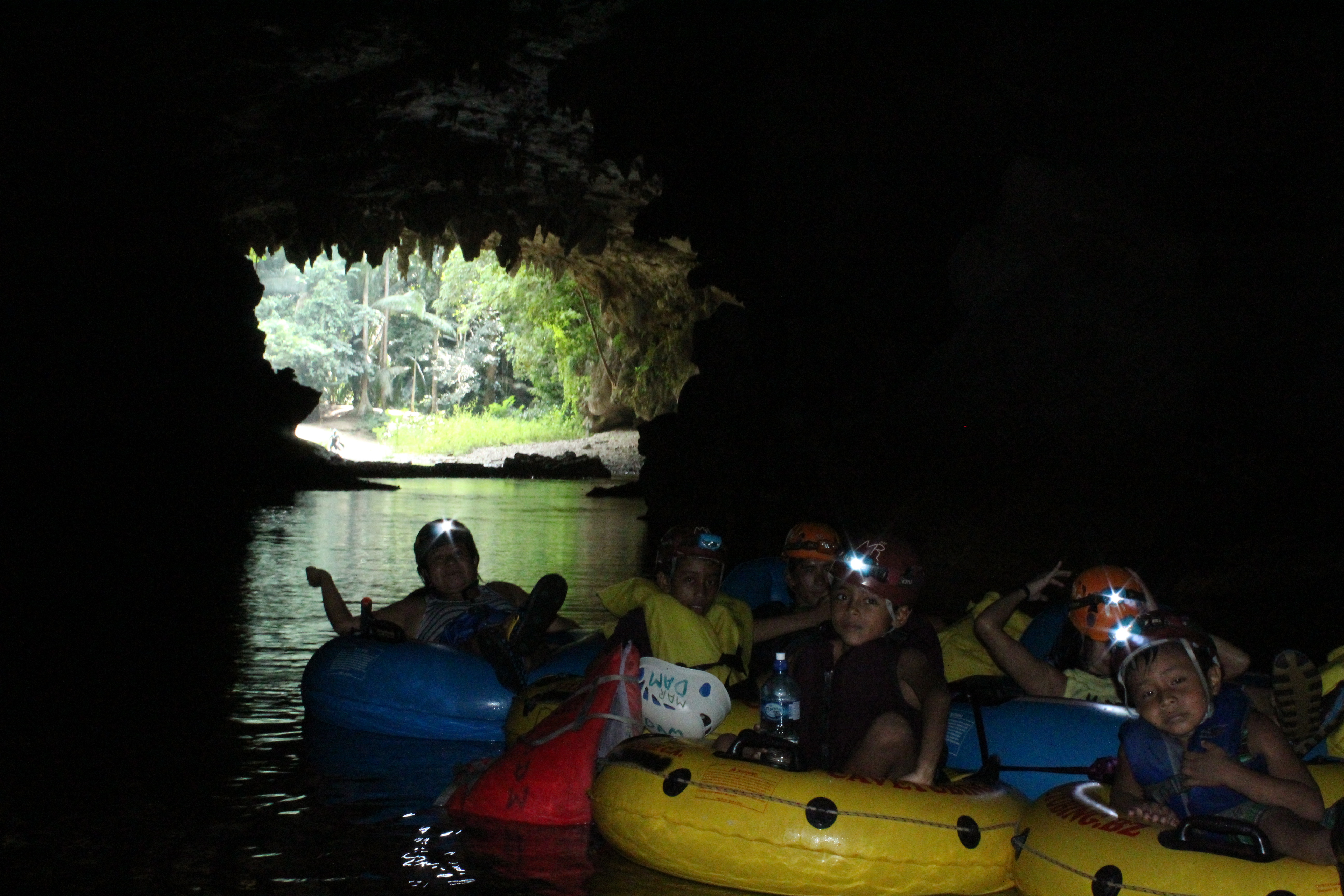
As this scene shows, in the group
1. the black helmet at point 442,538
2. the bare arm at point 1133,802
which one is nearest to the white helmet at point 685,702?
the bare arm at point 1133,802

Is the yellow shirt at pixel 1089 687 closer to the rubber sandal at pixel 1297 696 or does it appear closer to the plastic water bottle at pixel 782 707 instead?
the rubber sandal at pixel 1297 696

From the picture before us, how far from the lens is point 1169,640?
368cm

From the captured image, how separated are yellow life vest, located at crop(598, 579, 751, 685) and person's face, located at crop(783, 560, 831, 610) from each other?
19.2 inches

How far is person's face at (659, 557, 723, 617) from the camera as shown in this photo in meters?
5.53

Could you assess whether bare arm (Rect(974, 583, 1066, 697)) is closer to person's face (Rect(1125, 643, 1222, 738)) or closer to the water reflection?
person's face (Rect(1125, 643, 1222, 738))

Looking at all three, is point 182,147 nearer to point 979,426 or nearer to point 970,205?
point 970,205

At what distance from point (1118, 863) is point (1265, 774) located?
1.59ft

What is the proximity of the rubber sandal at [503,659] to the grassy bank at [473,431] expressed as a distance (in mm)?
36461

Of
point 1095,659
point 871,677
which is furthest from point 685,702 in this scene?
point 1095,659

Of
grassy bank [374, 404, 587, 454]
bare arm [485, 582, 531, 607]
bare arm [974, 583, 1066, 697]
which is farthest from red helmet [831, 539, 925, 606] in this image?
grassy bank [374, 404, 587, 454]

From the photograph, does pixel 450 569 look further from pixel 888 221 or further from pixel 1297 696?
pixel 888 221

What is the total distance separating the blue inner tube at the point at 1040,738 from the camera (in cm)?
468

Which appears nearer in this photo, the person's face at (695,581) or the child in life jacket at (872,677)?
the child in life jacket at (872,677)

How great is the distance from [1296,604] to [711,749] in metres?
7.96
